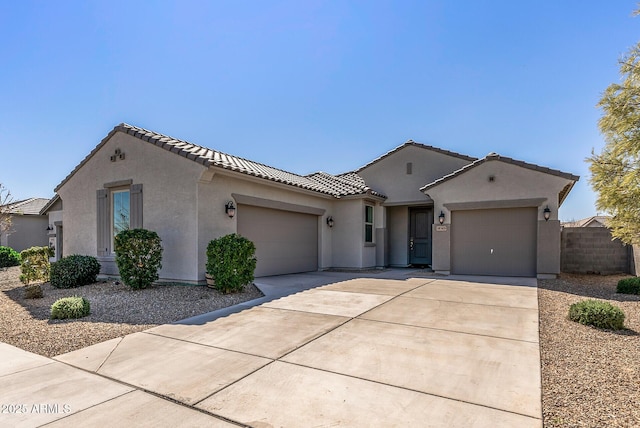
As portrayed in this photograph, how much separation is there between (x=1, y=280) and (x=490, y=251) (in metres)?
18.3

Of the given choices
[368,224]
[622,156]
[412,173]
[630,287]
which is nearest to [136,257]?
[368,224]

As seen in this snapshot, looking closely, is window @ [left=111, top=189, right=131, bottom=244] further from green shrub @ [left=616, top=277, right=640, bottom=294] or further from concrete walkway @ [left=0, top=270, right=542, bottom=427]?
green shrub @ [left=616, top=277, right=640, bottom=294]

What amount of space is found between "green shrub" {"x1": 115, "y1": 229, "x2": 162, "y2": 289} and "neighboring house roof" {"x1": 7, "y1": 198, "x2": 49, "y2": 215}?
1608 centimetres

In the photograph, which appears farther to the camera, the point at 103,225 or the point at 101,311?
the point at 103,225

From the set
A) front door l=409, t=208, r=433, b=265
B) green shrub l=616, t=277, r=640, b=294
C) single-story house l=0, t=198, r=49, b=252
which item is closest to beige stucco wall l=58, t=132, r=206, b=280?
front door l=409, t=208, r=433, b=265

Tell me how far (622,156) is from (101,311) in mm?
12652

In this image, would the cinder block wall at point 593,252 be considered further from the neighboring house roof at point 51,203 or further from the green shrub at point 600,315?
the neighboring house roof at point 51,203

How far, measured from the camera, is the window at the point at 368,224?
14.5 metres

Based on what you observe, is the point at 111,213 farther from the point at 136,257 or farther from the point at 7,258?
the point at 7,258

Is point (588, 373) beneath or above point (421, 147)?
beneath

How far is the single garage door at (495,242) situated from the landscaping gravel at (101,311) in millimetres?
7917

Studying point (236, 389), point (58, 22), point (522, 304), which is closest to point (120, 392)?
point (236, 389)

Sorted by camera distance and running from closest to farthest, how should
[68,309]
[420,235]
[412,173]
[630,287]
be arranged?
[68,309]
[630,287]
[412,173]
[420,235]

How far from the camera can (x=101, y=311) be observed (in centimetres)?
675
